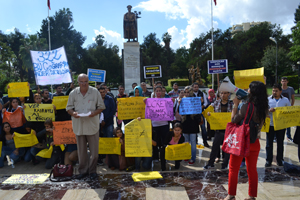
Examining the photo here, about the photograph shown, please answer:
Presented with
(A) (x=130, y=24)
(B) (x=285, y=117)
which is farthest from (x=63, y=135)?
(A) (x=130, y=24)

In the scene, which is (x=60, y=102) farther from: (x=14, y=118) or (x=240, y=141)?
(x=240, y=141)

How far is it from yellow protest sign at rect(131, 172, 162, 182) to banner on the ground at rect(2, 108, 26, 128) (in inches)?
125

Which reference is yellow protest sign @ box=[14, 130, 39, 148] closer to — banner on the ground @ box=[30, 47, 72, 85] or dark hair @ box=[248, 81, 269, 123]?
banner on the ground @ box=[30, 47, 72, 85]

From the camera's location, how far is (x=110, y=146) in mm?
4832

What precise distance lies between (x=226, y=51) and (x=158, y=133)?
159 feet

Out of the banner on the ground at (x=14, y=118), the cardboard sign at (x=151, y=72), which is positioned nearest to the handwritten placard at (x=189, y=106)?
the banner on the ground at (x=14, y=118)

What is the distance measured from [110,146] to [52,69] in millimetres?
3061

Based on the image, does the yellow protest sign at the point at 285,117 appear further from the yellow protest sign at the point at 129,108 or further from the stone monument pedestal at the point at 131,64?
the stone monument pedestal at the point at 131,64

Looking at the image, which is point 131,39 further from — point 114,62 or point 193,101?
point 114,62

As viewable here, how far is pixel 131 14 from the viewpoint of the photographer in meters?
13.1

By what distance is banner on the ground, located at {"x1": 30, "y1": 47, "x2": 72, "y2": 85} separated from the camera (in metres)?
6.31

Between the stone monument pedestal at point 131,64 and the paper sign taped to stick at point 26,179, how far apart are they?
347 inches

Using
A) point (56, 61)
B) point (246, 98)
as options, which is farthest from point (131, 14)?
point (246, 98)

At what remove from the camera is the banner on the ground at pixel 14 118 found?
17.7 ft
